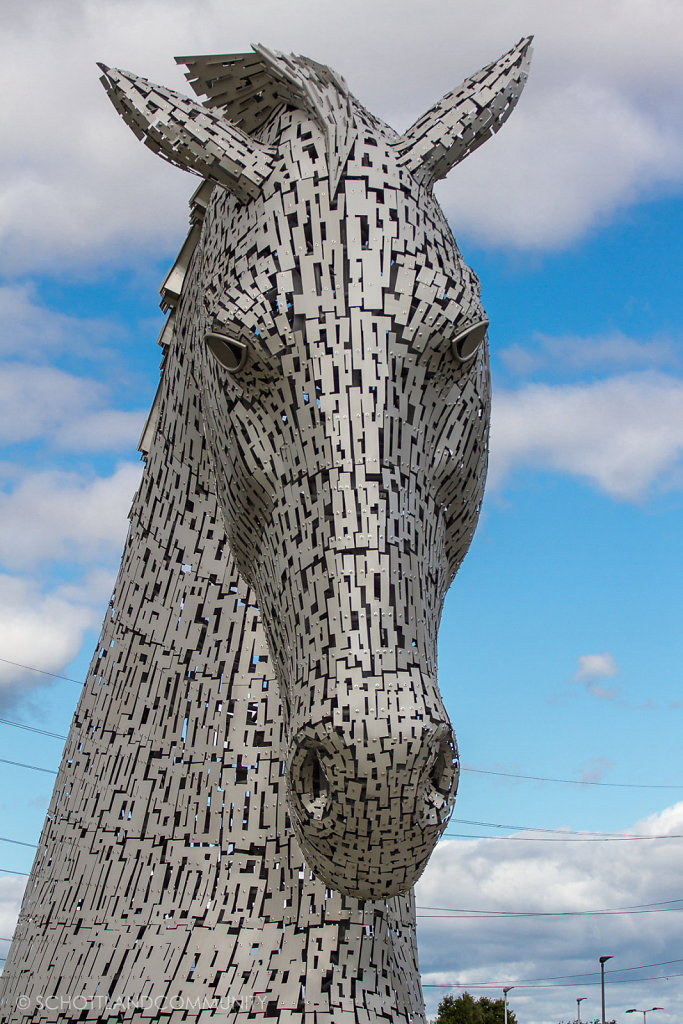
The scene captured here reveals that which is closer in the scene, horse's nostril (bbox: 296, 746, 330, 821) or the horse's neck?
horse's nostril (bbox: 296, 746, 330, 821)

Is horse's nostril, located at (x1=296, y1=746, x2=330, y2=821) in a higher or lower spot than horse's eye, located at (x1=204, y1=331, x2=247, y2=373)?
lower

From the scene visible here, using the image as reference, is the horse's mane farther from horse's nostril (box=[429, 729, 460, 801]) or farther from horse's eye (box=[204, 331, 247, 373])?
horse's nostril (box=[429, 729, 460, 801])

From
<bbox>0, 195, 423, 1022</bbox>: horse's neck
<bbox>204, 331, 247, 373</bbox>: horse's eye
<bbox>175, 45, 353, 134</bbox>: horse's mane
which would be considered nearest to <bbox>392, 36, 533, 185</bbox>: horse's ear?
<bbox>175, 45, 353, 134</bbox>: horse's mane

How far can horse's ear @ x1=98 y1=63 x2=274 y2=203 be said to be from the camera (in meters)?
3.75

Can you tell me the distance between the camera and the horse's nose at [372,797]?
8.92 feet

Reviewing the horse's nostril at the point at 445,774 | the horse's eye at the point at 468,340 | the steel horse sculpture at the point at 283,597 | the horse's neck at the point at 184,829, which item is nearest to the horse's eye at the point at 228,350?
the steel horse sculpture at the point at 283,597

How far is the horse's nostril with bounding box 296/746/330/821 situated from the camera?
2.84 meters

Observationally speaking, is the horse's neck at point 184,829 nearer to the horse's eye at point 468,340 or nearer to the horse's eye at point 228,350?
the horse's eye at point 228,350

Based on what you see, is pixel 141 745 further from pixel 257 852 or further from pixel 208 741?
pixel 257 852

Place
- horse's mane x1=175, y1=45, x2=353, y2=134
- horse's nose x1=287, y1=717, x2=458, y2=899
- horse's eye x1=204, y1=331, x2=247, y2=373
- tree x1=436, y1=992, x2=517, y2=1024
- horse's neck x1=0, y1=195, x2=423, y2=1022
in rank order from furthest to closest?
1. tree x1=436, y1=992, x2=517, y2=1024
2. horse's mane x1=175, y1=45, x2=353, y2=134
3. horse's neck x1=0, y1=195, x2=423, y2=1022
4. horse's eye x1=204, y1=331, x2=247, y2=373
5. horse's nose x1=287, y1=717, x2=458, y2=899

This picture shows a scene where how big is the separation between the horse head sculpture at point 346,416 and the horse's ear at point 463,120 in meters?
0.01

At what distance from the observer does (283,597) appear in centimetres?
331

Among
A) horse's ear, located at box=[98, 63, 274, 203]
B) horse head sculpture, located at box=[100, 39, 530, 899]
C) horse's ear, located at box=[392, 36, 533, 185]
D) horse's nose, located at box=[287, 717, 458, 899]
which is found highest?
horse's ear, located at box=[392, 36, 533, 185]

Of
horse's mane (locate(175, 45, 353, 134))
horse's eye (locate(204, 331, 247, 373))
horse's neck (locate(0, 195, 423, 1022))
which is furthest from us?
horse's mane (locate(175, 45, 353, 134))
